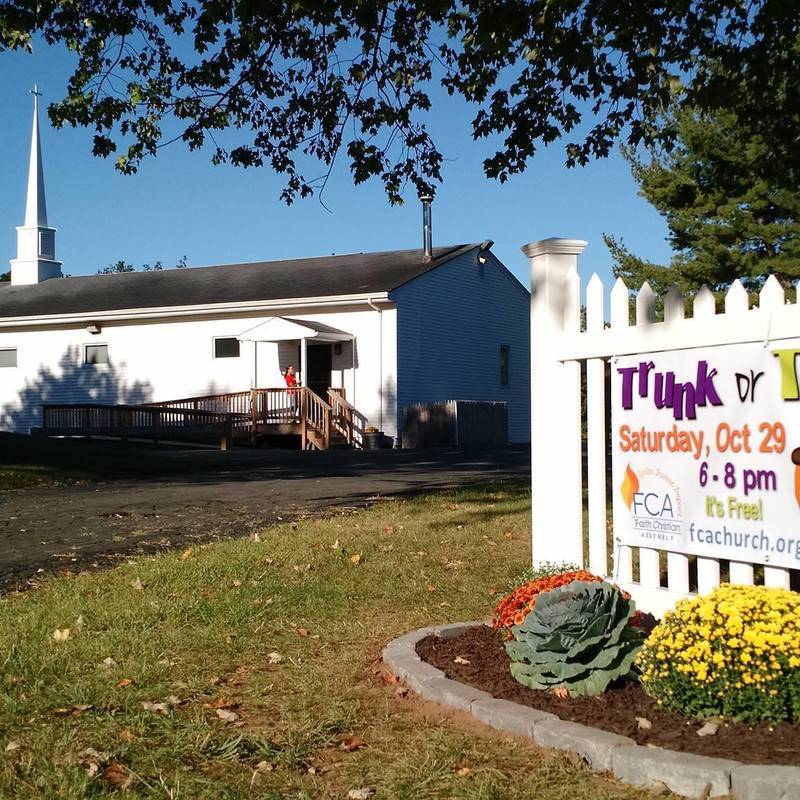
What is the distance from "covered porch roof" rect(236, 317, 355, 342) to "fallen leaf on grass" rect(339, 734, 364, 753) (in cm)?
2361

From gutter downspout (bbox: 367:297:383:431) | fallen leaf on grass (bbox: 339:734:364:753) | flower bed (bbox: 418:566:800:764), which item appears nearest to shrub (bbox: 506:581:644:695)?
flower bed (bbox: 418:566:800:764)

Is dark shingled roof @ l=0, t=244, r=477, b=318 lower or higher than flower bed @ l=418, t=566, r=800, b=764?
higher

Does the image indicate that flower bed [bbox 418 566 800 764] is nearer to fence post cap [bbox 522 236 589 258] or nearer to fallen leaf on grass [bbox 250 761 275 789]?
fallen leaf on grass [bbox 250 761 275 789]

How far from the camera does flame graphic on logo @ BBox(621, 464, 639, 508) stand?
17.7 feet

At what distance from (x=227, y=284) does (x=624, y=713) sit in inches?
1182

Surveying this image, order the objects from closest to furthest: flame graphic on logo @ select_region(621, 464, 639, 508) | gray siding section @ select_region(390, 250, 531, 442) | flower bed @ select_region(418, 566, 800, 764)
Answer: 1. flower bed @ select_region(418, 566, 800, 764)
2. flame graphic on logo @ select_region(621, 464, 639, 508)
3. gray siding section @ select_region(390, 250, 531, 442)

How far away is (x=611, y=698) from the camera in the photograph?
4434 mm

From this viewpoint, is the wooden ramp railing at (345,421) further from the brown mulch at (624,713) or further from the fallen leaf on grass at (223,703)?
the fallen leaf on grass at (223,703)

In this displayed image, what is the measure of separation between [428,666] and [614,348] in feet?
6.14

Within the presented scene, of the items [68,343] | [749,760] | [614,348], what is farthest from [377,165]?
[68,343]

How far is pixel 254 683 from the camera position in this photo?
200 inches

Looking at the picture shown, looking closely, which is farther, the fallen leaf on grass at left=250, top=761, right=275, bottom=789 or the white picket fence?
the white picket fence

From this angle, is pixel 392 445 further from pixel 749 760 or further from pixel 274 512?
pixel 749 760

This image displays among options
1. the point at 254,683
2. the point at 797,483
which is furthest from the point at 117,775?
the point at 797,483
